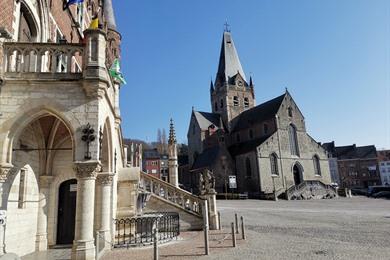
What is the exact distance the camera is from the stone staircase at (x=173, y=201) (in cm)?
1474

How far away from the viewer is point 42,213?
35.7 feet

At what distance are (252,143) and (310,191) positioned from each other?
14.2 meters

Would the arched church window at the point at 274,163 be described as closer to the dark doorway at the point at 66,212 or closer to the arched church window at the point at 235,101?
the arched church window at the point at 235,101

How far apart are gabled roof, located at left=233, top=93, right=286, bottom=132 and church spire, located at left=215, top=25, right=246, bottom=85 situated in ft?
31.7

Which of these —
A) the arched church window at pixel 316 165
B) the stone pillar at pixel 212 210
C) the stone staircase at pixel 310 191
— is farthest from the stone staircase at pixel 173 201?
the arched church window at pixel 316 165

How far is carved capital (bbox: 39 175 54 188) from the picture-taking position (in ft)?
36.2

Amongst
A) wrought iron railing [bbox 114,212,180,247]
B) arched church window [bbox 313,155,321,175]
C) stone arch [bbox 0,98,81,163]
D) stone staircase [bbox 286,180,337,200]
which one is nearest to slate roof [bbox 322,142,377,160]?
arched church window [bbox 313,155,321,175]

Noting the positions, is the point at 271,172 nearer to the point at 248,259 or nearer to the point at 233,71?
the point at 233,71

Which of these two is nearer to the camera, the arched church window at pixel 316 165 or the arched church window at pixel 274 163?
the arched church window at pixel 274 163

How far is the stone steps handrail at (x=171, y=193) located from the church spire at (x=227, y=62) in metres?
54.7

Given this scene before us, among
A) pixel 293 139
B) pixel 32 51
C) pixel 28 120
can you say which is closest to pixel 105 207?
pixel 28 120

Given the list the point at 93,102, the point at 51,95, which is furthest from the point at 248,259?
the point at 51,95

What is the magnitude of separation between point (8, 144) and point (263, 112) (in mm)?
54942

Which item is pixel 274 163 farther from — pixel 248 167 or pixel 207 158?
pixel 207 158
